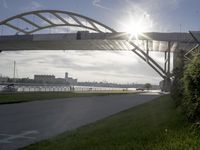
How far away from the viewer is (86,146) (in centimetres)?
753

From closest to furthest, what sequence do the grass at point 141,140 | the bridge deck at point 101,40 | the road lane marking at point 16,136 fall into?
the grass at point 141,140 → the road lane marking at point 16,136 → the bridge deck at point 101,40

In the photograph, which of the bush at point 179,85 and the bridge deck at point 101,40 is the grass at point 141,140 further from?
the bridge deck at point 101,40

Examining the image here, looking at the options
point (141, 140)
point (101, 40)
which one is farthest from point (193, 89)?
point (101, 40)

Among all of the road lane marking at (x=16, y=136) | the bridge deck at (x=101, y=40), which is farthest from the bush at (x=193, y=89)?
the bridge deck at (x=101, y=40)

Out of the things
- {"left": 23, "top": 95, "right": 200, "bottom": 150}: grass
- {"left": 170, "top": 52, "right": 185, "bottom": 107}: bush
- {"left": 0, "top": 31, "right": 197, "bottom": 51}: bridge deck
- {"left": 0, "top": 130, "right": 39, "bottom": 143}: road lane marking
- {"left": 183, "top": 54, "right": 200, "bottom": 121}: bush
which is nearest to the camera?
{"left": 23, "top": 95, "right": 200, "bottom": 150}: grass

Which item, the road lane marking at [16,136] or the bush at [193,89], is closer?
the bush at [193,89]

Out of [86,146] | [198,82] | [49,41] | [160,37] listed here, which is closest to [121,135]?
[86,146]

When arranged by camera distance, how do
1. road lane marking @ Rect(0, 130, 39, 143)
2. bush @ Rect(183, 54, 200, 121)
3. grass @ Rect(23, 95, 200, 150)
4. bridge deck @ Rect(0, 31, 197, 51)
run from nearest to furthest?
1. grass @ Rect(23, 95, 200, 150)
2. bush @ Rect(183, 54, 200, 121)
3. road lane marking @ Rect(0, 130, 39, 143)
4. bridge deck @ Rect(0, 31, 197, 51)

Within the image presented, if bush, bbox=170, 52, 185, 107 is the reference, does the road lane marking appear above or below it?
below

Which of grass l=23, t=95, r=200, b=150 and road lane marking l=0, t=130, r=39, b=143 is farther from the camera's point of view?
road lane marking l=0, t=130, r=39, b=143

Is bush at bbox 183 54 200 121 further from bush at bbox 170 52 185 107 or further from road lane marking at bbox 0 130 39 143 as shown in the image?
road lane marking at bbox 0 130 39 143

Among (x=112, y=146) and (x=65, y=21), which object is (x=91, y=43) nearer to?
(x=65, y=21)

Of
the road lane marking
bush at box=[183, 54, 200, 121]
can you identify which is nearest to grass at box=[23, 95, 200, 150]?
bush at box=[183, 54, 200, 121]

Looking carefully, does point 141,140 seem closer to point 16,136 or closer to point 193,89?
point 193,89
